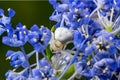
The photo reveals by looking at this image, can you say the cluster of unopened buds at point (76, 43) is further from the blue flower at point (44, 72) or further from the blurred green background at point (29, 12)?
the blurred green background at point (29, 12)

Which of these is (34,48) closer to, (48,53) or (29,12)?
(48,53)

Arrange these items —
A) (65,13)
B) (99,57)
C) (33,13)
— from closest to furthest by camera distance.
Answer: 1. (99,57)
2. (65,13)
3. (33,13)

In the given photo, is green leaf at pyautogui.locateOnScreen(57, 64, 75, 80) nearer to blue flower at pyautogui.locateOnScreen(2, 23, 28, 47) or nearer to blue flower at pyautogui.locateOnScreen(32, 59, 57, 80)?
blue flower at pyautogui.locateOnScreen(32, 59, 57, 80)

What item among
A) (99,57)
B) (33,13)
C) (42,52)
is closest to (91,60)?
(99,57)

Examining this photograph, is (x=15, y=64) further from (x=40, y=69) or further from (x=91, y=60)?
(x=91, y=60)

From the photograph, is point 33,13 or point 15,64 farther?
point 33,13

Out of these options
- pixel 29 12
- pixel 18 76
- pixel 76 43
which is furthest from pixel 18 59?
pixel 29 12

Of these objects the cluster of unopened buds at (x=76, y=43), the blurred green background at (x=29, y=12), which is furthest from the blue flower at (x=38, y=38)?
the blurred green background at (x=29, y=12)
